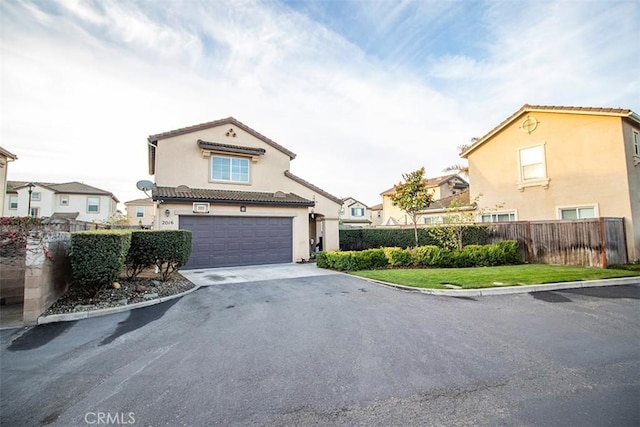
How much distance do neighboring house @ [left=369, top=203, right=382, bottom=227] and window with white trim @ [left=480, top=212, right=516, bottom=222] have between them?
33.8 meters

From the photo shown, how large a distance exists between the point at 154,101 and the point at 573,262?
62.4 ft

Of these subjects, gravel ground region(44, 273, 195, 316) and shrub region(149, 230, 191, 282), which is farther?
shrub region(149, 230, 191, 282)

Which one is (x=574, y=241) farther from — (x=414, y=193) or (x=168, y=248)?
(x=168, y=248)

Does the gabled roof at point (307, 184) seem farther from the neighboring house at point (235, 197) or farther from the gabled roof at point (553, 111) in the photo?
the gabled roof at point (553, 111)

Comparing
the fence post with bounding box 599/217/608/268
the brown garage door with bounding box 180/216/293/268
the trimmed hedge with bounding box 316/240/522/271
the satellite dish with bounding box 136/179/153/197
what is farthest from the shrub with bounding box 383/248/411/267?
the satellite dish with bounding box 136/179/153/197

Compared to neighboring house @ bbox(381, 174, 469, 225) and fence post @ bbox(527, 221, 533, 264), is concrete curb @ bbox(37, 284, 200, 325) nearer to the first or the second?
fence post @ bbox(527, 221, 533, 264)

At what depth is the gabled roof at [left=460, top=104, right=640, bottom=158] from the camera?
504 inches

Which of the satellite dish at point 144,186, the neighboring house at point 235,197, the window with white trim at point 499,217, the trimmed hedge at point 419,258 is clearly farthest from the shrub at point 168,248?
the window with white trim at point 499,217

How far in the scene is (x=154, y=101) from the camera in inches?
445

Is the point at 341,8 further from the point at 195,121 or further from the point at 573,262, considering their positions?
the point at 573,262

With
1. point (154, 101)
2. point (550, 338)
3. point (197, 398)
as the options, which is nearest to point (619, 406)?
point (550, 338)

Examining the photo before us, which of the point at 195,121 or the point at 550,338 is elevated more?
the point at 195,121

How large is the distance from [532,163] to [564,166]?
1541mm

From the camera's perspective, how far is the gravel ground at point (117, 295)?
6508mm
